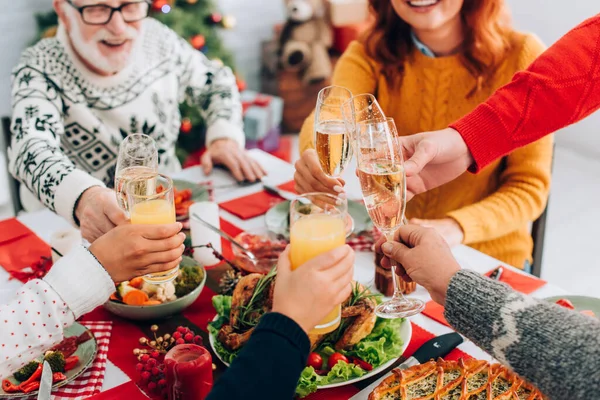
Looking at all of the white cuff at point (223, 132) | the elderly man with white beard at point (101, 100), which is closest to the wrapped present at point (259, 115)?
the elderly man with white beard at point (101, 100)

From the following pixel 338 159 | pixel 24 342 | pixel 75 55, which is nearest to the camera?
pixel 24 342

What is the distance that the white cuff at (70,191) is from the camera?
1629mm

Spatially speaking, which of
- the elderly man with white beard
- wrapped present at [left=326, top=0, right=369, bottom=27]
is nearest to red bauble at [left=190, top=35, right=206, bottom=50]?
wrapped present at [left=326, top=0, right=369, bottom=27]

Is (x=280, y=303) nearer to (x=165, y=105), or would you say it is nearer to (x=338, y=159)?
(x=338, y=159)

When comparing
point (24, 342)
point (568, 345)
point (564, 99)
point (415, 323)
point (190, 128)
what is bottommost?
point (190, 128)

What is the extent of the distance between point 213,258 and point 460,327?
2.57 ft

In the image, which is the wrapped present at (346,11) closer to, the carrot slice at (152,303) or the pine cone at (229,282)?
the pine cone at (229,282)

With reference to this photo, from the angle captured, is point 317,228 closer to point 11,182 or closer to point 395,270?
point 395,270

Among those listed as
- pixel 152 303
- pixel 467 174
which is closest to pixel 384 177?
pixel 152 303

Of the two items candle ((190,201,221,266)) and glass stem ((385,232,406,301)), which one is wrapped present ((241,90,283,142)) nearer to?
candle ((190,201,221,266))

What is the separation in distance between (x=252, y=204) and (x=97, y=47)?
2.53 feet

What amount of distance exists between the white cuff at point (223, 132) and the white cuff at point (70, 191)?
694 mm

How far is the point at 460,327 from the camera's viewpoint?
99cm

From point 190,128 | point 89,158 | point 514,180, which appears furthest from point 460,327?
point 190,128
